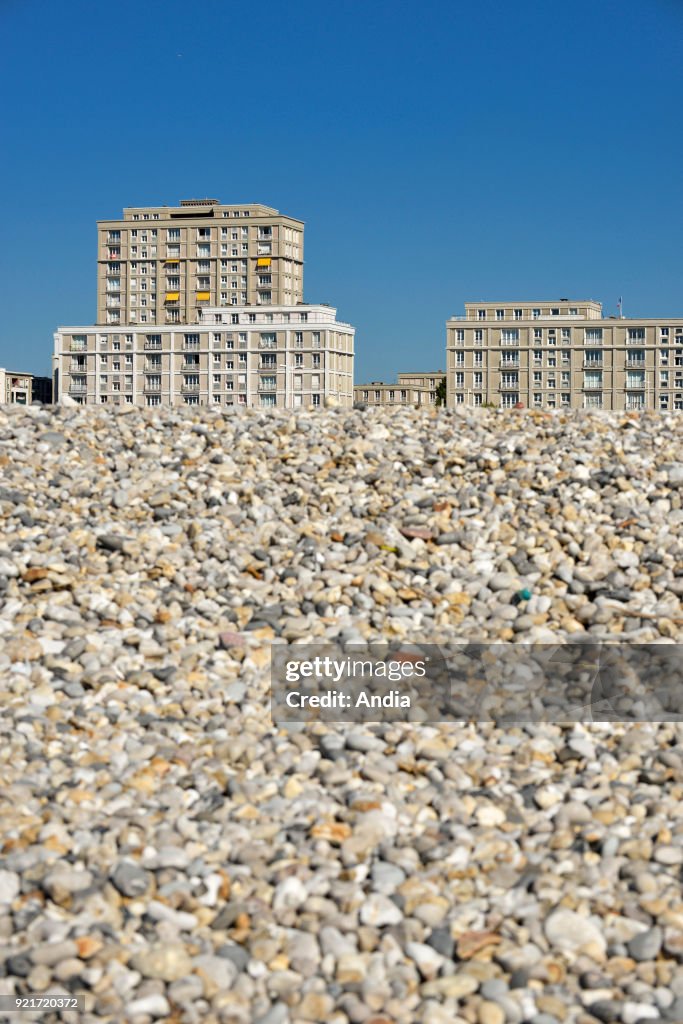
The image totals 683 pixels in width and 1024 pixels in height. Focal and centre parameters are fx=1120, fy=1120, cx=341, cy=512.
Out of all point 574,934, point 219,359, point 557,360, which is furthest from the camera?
point 557,360

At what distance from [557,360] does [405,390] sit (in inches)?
910

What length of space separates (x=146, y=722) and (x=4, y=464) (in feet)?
15.6

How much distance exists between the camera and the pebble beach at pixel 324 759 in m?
4.50

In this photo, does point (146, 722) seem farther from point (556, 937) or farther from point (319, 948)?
point (556, 937)

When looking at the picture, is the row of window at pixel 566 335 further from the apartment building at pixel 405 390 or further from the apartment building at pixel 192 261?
the apartment building at pixel 192 261

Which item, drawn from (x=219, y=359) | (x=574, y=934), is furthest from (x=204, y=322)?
(x=574, y=934)

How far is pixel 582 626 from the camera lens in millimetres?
7383

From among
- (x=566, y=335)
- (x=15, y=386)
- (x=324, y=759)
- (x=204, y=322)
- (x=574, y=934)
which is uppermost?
(x=204, y=322)

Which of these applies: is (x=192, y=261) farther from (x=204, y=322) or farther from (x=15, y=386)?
(x=15, y=386)

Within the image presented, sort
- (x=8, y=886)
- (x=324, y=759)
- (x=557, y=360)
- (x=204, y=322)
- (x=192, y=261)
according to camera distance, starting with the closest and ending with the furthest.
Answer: (x=8, y=886)
(x=324, y=759)
(x=557, y=360)
(x=204, y=322)
(x=192, y=261)

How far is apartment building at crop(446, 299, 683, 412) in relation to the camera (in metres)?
115

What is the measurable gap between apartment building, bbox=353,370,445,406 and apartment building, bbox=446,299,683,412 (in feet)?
40.4

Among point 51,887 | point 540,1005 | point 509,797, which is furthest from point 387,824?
point 51,887

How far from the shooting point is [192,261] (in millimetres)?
131750
